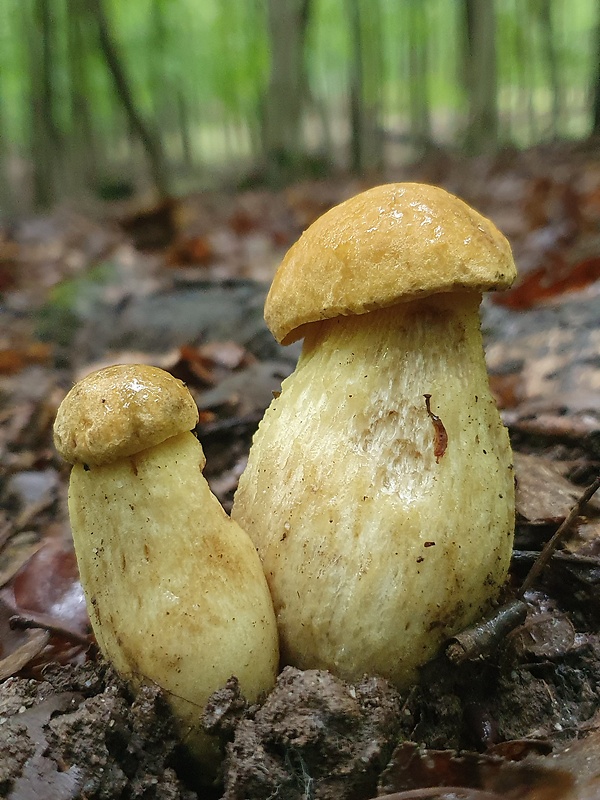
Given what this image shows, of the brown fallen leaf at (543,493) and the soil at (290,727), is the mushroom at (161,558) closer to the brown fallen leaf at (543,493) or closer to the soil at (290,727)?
the soil at (290,727)

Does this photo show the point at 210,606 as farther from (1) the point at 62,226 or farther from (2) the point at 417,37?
(2) the point at 417,37

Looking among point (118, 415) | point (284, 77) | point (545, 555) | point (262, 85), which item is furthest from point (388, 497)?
point (262, 85)

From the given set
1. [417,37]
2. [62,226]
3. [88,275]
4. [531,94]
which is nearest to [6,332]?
[88,275]

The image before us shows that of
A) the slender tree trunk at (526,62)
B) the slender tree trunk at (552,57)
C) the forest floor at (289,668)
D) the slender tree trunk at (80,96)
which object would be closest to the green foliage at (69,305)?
the forest floor at (289,668)

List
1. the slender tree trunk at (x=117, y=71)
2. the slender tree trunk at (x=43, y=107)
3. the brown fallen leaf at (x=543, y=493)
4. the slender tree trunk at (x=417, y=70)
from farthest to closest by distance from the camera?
the slender tree trunk at (x=417, y=70)
the slender tree trunk at (x=43, y=107)
the slender tree trunk at (x=117, y=71)
the brown fallen leaf at (x=543, y=493)

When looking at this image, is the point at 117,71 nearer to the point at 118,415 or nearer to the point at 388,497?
the point at 118,415
